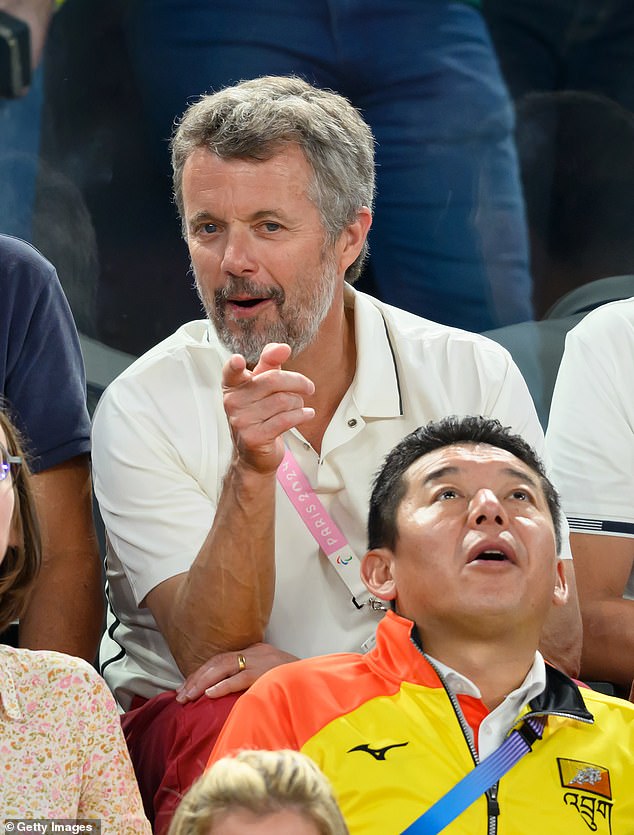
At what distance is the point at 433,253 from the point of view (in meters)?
3.60

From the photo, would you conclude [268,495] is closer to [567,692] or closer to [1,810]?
[567,692]

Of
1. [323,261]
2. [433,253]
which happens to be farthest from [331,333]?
[433,253]

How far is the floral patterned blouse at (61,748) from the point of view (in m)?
1.52

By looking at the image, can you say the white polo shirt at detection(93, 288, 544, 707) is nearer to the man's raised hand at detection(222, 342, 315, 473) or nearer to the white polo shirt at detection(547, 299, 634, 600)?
the white polo shirt at detection(547, 299, 634, 600)

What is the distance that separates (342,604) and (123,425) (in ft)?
1.53

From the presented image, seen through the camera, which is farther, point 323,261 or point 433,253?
point 433,253

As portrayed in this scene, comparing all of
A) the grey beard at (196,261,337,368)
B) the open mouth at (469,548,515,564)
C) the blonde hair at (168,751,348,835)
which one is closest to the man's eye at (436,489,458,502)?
the open mouth at (469,548,515,564)

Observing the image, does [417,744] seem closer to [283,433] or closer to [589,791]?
[589,791]

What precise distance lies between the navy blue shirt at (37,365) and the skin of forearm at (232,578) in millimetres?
375

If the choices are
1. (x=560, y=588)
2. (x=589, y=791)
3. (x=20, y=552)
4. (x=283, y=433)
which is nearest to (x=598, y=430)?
(x=560, y=588)

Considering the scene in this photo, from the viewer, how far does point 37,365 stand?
2.25m

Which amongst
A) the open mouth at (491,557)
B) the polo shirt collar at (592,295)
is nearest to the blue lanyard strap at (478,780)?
the open mouth at (491,557)

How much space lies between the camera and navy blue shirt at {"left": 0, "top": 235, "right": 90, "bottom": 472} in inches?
87.4

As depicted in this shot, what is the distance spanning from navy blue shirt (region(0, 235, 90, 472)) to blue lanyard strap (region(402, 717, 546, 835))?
0.93 meters
